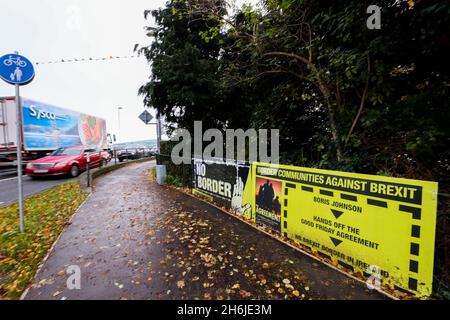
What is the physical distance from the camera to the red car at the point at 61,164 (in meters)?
9.70

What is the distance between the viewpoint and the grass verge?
110 inches

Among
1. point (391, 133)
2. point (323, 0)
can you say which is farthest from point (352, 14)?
point (391, 133)

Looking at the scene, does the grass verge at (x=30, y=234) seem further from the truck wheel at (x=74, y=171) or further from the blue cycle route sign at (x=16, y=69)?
the truck wheel at (x=74, y=171)

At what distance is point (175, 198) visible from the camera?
679 centimetres

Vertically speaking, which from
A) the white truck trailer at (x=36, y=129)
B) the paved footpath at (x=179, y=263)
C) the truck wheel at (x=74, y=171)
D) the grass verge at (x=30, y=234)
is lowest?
the paved footpath at (x=179, y=263)

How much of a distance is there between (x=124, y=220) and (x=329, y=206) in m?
4.46

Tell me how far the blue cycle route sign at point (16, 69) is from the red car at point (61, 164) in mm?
7598

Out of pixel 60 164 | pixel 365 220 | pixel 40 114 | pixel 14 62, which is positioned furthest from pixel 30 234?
pixel 40 114

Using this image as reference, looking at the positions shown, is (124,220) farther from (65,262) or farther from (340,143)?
(340,143)

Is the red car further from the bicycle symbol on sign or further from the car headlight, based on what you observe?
the bicycle symbol on sign

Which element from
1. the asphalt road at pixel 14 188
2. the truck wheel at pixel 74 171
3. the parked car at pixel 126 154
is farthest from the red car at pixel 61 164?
the parked car at pixel 126 154

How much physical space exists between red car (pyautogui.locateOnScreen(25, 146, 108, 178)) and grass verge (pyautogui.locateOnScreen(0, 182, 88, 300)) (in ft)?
10.6

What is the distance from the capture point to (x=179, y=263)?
10.3ft

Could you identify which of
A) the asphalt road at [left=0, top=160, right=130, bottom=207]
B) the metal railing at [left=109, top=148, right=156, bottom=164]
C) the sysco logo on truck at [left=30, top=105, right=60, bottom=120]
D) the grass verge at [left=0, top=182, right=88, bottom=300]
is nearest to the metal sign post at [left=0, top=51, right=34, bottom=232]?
the grass verge at [left=0, top=182, right=88, bottom=300]
